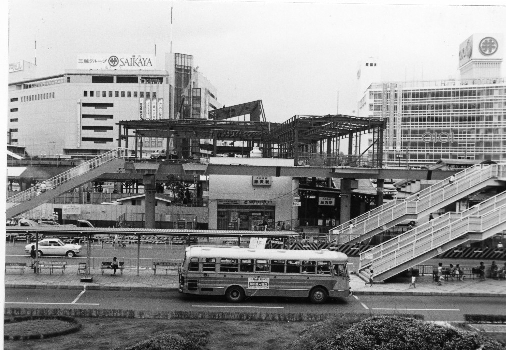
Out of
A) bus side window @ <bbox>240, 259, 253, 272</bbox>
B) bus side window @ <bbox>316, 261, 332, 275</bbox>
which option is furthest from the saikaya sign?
bus side window @ <bbox>316, 261, 332, 275</bbox>

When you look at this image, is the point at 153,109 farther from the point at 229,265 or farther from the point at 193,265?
the point at 229,265

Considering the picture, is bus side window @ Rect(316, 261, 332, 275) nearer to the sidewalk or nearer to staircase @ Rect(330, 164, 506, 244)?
the sidewalk

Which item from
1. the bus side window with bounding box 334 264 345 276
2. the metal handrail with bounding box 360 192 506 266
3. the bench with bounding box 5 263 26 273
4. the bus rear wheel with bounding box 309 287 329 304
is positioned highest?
the metal handrail with bounding box 360 192 506 266

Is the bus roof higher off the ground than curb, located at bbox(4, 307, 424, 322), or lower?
higher

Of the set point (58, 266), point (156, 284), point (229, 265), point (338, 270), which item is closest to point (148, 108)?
point (58, 266)

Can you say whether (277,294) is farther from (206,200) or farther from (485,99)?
(485,99)

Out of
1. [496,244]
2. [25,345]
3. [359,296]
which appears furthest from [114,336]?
[496,244]
